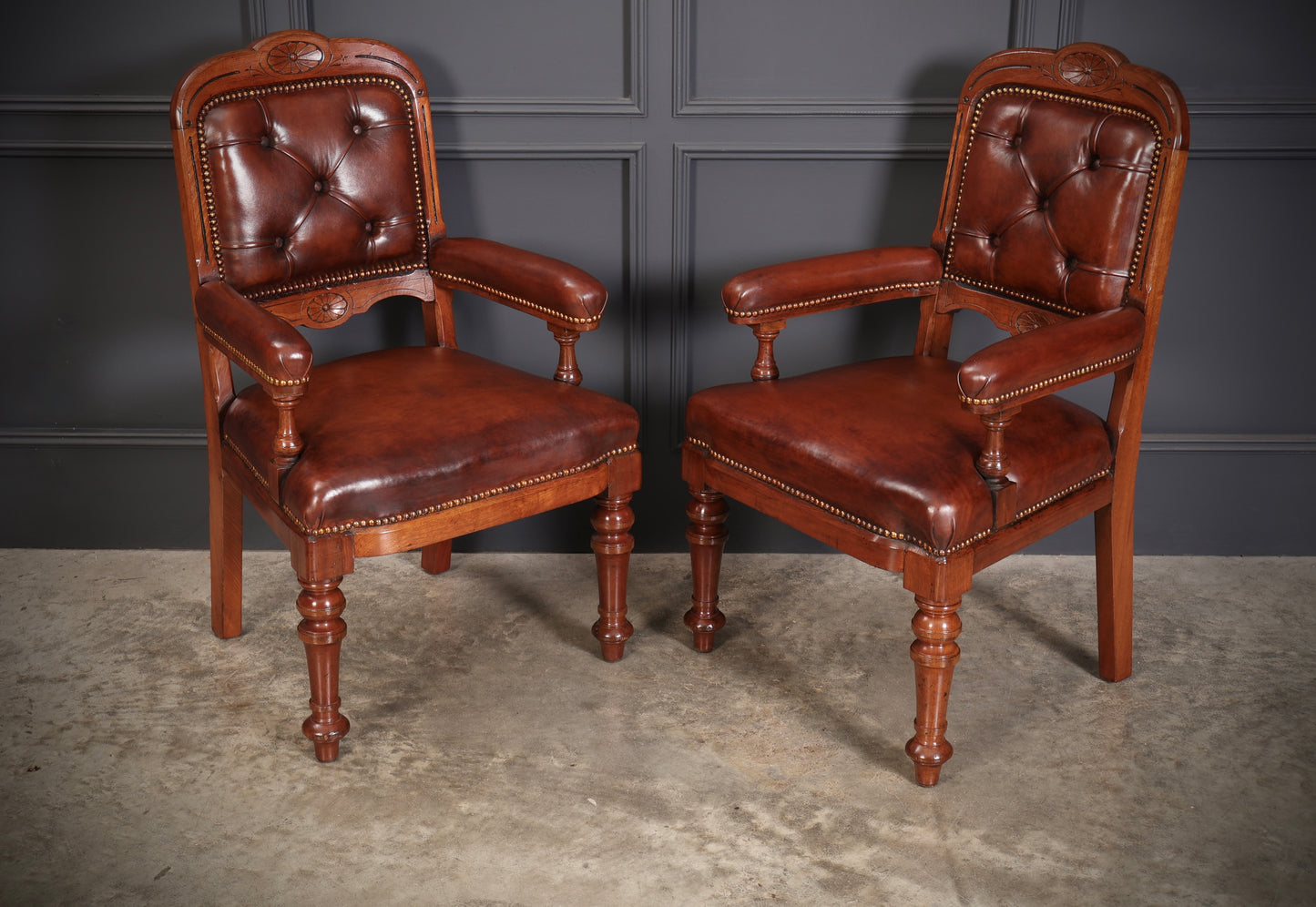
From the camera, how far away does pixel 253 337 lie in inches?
76.9

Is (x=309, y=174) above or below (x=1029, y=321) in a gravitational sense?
above

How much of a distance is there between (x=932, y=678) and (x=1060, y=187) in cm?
95

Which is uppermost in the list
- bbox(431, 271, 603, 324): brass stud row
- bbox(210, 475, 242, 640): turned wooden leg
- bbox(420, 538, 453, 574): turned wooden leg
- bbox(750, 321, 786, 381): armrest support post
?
bbox(431, 271, 603, 324): brass stud row

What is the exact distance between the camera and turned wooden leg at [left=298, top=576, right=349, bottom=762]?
200 centimetres

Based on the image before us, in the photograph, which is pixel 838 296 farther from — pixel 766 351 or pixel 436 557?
pixel 436 557

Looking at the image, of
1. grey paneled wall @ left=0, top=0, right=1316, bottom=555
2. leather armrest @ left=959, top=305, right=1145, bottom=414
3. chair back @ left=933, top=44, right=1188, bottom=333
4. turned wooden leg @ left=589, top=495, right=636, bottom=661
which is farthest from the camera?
grey paneled wall @ left=0, top=0, right=1316, bottom=555

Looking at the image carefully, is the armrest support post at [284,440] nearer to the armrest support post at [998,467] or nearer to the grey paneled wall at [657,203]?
the grey paneled wall at [657,203]

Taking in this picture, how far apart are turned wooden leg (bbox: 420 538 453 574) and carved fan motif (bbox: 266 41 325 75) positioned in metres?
1.07

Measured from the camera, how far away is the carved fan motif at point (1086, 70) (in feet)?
7.17

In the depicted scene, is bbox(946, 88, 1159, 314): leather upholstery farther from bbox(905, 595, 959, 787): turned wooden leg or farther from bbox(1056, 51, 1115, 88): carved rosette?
bbox(905, 595, 959, 787): turned wooden leg

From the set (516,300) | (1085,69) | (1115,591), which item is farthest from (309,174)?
(1115,591)

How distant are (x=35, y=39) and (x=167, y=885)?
1.85 metres

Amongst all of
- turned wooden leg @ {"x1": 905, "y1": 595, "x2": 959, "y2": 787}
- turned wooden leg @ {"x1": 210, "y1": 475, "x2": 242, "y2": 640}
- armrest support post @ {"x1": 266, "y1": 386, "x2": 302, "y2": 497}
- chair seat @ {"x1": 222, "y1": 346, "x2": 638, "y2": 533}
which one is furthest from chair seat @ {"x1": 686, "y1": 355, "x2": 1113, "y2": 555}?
turned wooden leg @ {"x1": 210, "y1": 475, "x2": 242, "y2": 640}

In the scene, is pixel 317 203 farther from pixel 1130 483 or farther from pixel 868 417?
pixel 1130 483
